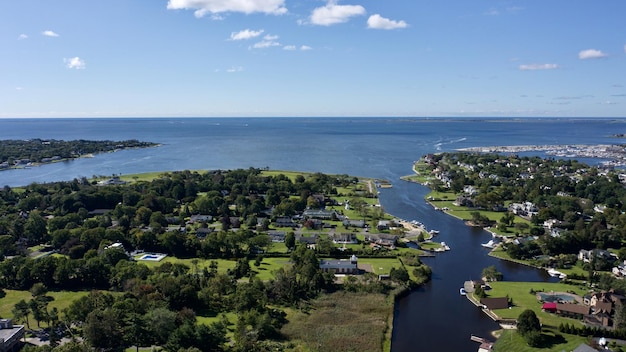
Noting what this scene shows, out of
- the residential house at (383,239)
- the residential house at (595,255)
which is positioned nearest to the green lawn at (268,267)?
the residential house at (383,239)

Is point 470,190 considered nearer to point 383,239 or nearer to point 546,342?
point 383,239

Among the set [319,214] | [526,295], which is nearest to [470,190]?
[319,214]

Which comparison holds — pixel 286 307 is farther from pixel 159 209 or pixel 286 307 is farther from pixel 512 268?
pixel 159 209

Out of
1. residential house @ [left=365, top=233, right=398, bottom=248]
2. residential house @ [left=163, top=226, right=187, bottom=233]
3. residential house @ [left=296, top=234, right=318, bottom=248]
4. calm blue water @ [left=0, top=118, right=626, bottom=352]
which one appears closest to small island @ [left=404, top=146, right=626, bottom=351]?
calm blue water @ [left=0, top=118, right=626, bottom=352]

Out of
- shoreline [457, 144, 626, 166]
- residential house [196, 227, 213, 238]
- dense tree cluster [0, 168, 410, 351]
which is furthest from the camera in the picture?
shoreline [457, 144, 626, 166]

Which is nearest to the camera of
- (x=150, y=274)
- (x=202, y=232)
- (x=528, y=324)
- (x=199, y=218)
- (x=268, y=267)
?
(x=528, y=324)

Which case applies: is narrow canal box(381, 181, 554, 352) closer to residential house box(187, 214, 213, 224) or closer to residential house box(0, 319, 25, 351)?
residential house box(0, 319, 25, 351)
